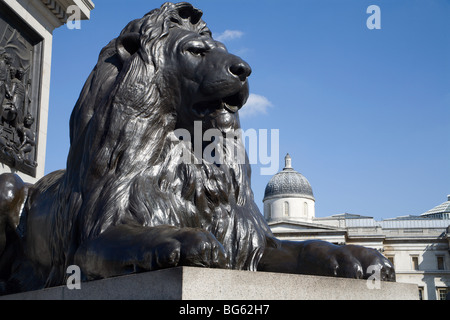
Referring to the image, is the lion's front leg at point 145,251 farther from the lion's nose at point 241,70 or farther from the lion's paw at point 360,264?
the lion's nose at point 241,70

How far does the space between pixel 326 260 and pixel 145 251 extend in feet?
3.03

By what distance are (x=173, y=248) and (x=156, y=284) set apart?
19cm

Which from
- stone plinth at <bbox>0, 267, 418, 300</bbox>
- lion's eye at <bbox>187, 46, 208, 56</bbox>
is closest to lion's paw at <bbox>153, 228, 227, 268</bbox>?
stone plinth at <bbox>0, 267, 418, 300</bbox>

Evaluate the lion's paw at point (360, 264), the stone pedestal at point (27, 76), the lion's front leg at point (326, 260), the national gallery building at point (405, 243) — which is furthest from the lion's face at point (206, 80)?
the national gallery building at point (405, 243)

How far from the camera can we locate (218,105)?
2771mm

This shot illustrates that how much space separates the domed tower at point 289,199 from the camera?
70375mm

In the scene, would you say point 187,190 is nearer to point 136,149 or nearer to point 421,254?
point 136,149

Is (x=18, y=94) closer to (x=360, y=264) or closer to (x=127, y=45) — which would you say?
(x=127, y=45)

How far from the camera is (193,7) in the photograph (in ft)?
10.1

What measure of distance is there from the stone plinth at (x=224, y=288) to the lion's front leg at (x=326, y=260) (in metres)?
0.14

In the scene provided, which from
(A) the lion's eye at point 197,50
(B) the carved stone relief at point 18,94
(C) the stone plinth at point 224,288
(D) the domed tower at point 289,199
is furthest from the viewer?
(D) the domed tower at point 289,199

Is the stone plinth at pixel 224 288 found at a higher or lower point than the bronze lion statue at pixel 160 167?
lower

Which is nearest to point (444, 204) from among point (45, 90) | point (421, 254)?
point (421, 254)

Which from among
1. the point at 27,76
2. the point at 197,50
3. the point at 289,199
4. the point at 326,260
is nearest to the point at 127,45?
the point at 197,50
